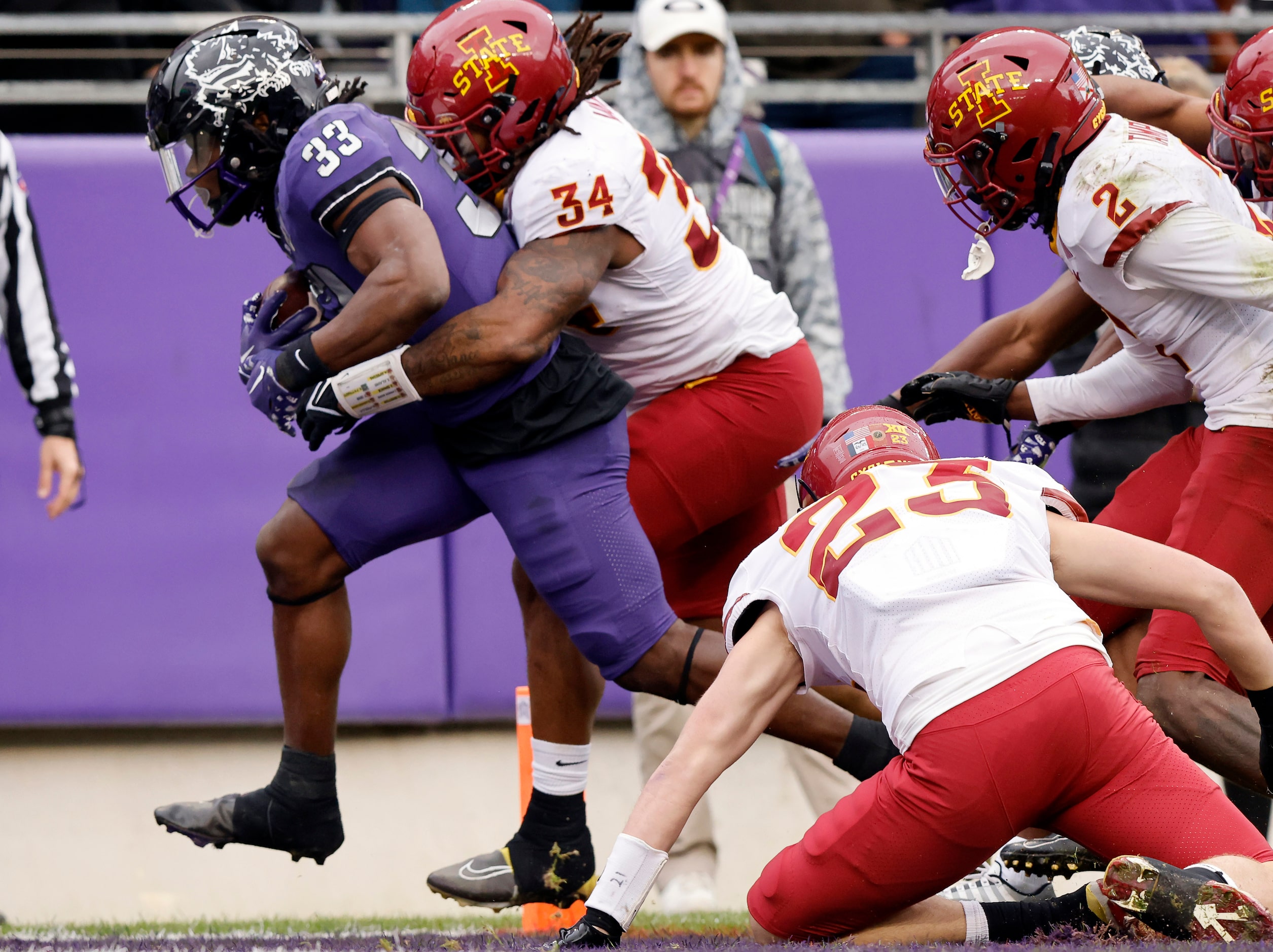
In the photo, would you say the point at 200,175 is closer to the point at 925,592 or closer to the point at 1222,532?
the point at 925,592

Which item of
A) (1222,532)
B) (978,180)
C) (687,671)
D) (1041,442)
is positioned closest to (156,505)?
(687,671)

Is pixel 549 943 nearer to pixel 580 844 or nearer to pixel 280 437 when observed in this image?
pixel 580 844

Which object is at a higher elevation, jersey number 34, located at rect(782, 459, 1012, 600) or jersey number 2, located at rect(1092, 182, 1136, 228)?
jersey number 2, located at rect(1092, 182, 1136, 228)

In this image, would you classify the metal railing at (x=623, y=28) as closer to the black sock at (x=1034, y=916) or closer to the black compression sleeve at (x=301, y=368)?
the black compression sleeve at (x=301, y=368)

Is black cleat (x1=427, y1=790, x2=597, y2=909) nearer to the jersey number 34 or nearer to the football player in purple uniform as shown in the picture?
the football player in purple uniform

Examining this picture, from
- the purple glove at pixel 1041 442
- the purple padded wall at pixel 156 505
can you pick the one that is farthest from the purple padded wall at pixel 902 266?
the purple glove at pixel 1041 442

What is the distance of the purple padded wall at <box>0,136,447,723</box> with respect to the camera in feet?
19.1

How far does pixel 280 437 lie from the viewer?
592cm

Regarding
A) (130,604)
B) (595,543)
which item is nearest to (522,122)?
(595,543)

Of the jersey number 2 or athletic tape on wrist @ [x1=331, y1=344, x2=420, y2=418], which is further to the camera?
athletic tape on wrist @ [x1=331, y1=344, x2=420, y2=418]

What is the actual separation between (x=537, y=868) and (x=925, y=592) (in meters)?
1.32

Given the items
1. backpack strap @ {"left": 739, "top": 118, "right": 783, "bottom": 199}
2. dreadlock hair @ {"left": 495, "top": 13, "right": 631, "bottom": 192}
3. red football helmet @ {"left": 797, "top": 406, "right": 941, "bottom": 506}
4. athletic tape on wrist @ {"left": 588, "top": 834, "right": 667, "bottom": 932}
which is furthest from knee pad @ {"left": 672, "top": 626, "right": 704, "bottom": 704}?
backpack strap @ {"left": 739, "top": 118, "right": 783, "bottom": 199}

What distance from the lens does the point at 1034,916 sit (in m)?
2.93

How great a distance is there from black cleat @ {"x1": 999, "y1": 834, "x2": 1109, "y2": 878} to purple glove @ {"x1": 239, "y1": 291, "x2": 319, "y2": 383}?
1976 millimetres
